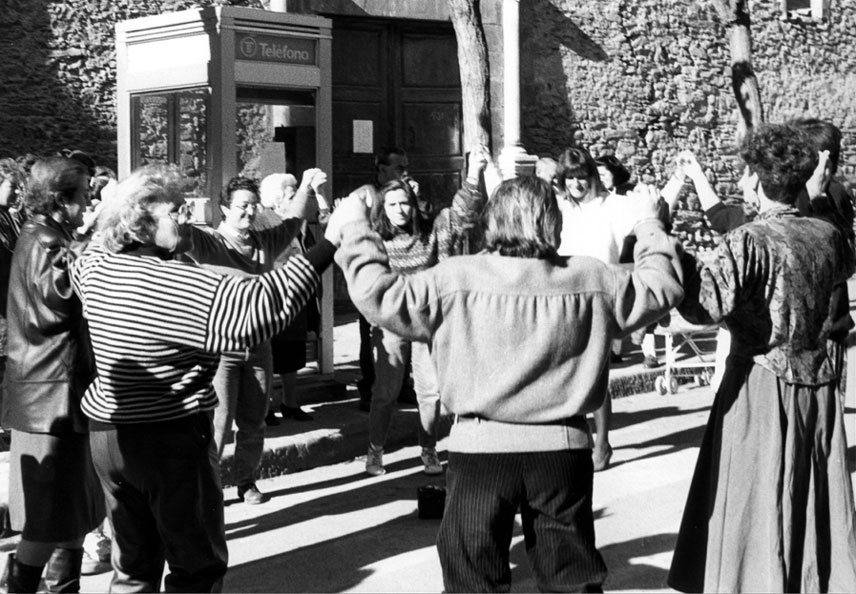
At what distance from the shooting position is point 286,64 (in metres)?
9.17

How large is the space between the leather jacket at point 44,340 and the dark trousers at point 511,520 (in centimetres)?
172

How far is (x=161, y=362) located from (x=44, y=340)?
1084 millimetres

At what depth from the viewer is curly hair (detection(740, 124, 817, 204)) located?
4539 millimetres

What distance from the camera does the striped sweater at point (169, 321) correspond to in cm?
404

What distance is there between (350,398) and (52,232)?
4.88 meters

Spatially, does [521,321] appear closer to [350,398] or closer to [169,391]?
[169,391]

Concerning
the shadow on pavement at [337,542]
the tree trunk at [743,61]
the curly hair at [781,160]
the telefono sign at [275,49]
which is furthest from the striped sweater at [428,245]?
the tree trunk at [743,61]

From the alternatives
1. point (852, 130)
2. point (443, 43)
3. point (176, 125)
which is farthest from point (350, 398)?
point (852, 130)

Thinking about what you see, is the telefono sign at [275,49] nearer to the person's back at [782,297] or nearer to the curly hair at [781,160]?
the curly hair at [781,160]

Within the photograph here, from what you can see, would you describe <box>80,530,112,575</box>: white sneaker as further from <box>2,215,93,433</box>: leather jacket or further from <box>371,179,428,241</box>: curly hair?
<box>371,179,428,241</box>: curly hair

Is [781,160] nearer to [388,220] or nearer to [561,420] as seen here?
[561,420]

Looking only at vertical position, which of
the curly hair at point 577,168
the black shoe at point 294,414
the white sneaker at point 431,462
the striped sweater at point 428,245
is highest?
the curly hair at point 577,168

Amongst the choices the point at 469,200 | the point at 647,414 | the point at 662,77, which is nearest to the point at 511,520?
the point at 469,200

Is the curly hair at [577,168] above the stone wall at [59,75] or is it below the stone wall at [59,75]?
below
